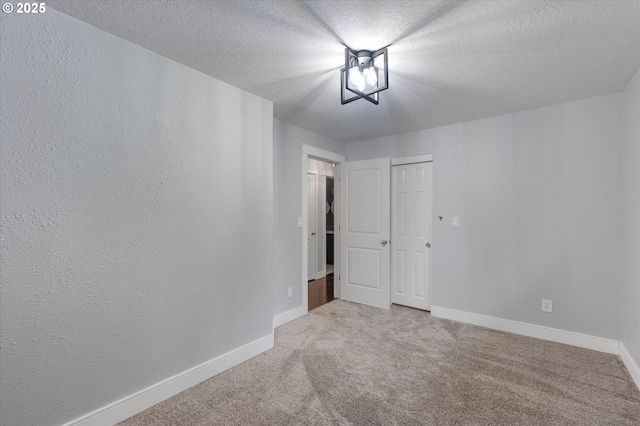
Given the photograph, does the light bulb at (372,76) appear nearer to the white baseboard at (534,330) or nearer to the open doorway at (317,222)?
the white baseboard at (534,330)

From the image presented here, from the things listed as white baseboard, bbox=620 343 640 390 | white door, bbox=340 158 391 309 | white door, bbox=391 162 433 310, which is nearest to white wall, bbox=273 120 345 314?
white door, bbox=340 158 391 309

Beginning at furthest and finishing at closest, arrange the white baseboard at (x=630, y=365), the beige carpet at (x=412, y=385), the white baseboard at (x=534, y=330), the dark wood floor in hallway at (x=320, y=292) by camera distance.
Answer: the dark wood floor in hallway at (x=320, y=292) < the white baseboard at (x=534, y=330) < the white baseboard at (x=630, y=365) < the beige carpet at (x=412, y=385)

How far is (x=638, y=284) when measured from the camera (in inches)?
85.8

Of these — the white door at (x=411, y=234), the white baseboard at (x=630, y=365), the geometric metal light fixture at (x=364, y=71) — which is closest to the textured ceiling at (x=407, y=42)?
the geometric metal light fixture at (x=364, y=71)

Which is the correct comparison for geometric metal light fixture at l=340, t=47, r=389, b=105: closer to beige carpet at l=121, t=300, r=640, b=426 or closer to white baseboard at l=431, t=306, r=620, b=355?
beige carpet at l=121, t=300, r=640, b=426

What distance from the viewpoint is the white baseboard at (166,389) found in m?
1.74

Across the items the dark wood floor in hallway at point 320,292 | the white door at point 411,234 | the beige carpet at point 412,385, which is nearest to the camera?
the beige carpet at point 412,385

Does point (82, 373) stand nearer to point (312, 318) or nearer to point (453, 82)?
point (312, 318)

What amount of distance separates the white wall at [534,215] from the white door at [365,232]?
638 mm

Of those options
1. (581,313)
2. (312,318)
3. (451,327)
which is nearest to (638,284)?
(581,313)

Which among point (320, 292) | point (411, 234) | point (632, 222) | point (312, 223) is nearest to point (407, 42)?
point (632, 222)

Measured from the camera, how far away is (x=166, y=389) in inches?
80.0

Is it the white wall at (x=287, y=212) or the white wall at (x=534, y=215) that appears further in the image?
the white wall at (x=287, y=212)

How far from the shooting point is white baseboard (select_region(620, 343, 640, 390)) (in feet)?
7.07
